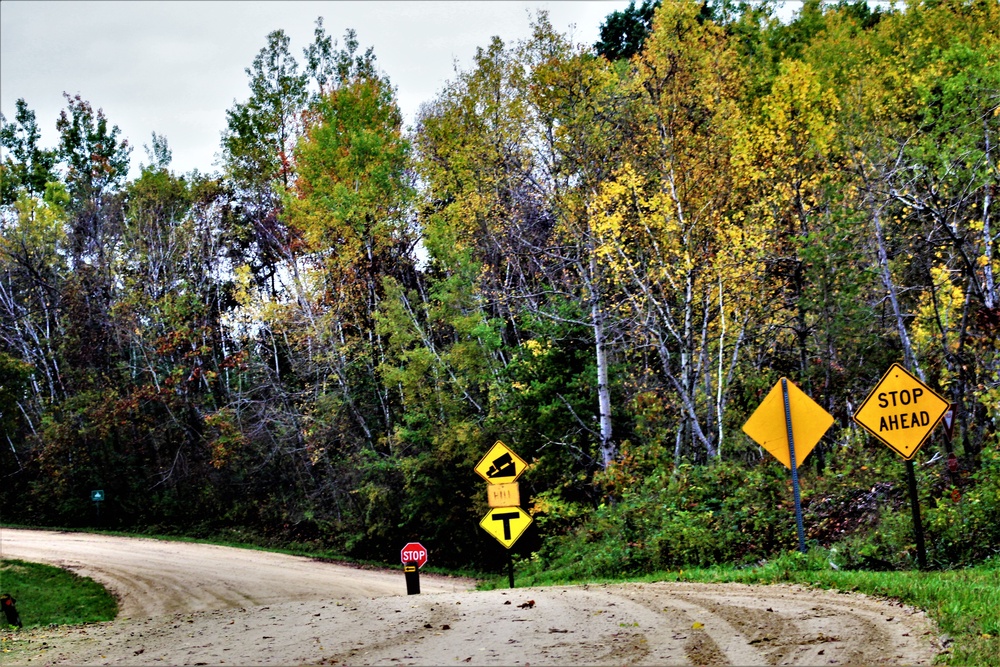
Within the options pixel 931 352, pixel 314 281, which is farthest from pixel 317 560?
pixel 931 352

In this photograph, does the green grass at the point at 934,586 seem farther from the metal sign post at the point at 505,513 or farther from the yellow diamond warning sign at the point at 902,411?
the metal sign post at the point at 505,513

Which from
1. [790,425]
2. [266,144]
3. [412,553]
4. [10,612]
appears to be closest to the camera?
[790,425]

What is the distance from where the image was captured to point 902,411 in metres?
12.1

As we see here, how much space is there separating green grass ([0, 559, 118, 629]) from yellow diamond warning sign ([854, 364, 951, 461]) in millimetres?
15458

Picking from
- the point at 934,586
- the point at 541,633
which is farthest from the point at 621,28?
the point at 541,633

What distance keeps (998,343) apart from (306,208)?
68.3 ft

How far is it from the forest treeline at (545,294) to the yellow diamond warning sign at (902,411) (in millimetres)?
1859

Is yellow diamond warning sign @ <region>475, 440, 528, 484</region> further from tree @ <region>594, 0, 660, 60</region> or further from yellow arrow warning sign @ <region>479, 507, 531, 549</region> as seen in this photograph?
tree @ <region>594, 0, 660, 60</region>

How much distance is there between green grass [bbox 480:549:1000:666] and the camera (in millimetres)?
6953

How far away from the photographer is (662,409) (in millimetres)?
20906

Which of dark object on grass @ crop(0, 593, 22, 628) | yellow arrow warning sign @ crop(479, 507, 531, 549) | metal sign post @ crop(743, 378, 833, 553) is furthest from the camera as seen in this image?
dark object on grass @ crop(0, 593, 22, 628)

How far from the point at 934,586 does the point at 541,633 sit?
14.3 feet

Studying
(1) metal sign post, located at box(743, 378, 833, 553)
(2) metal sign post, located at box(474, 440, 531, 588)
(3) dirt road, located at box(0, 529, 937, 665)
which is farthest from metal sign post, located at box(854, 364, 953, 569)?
(2) metal sign post, located at box(474, 440, 531, 588)

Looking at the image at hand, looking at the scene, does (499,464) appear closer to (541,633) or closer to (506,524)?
(506,524)
